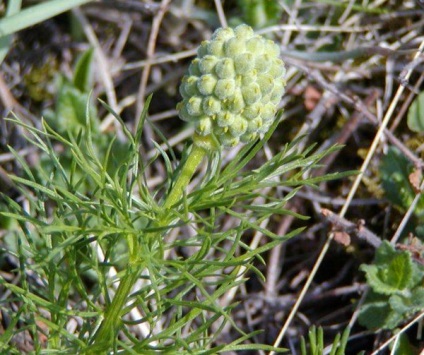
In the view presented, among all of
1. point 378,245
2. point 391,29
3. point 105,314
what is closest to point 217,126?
point 105,314

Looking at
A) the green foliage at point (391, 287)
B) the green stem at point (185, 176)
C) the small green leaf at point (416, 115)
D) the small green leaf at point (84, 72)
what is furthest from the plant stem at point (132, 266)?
the small green leaf at point (84, 72)

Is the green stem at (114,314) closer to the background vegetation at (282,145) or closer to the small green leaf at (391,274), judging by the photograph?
the background vegetation at (282,145)

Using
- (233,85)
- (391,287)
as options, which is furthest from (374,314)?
(233,85)

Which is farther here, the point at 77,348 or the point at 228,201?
the point at 77,348

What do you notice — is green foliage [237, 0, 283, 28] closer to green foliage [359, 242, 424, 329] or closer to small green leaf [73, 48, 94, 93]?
small green leaf [73, 48, 94, 93]

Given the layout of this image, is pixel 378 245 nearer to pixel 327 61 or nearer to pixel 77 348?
pixel 327 61

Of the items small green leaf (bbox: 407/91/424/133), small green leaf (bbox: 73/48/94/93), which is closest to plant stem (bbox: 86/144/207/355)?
small green leaf (bbox: 407/91/424/133)
